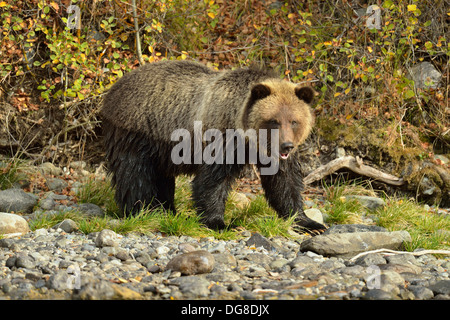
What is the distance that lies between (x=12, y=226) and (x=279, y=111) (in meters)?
2.85

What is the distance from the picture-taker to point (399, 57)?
363 inches

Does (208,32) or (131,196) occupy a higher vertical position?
(208,32)

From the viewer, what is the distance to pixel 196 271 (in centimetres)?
430

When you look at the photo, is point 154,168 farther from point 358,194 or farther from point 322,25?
point 322,25

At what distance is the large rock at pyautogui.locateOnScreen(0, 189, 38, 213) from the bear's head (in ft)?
9.40

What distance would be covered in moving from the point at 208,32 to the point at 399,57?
3176mm

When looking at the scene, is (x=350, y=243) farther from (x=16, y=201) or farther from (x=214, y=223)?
(x=16, y=201)

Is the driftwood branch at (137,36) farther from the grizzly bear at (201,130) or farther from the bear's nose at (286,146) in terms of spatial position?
the bear's nose at (286,146)

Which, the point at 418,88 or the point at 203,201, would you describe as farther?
the point at 418,88

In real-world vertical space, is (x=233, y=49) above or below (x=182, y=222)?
above

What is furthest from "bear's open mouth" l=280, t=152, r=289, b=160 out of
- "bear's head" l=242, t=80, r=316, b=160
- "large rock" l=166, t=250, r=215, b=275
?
"large rock" l=166, t=250, r=215, b=275

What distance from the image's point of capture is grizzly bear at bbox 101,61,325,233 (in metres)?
5.86

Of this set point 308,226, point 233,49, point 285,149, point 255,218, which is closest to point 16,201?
point 255,218
